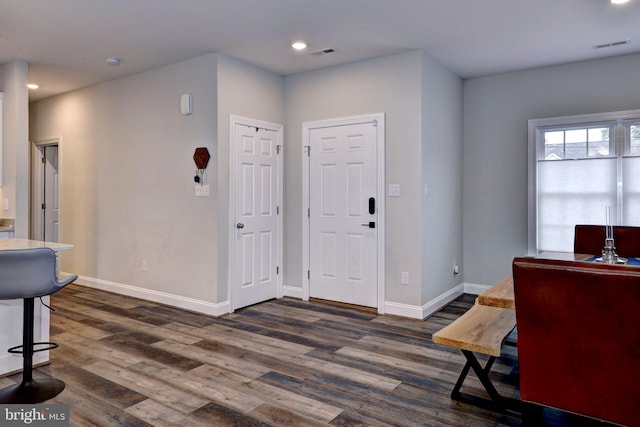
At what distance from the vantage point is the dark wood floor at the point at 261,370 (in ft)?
7.64

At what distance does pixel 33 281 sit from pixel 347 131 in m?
3.16

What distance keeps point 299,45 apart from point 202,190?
1.72m

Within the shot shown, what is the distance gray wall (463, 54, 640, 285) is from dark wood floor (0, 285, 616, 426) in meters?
1.08

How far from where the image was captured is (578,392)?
1729 mm

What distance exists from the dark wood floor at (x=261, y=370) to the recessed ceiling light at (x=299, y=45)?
8.55 ft

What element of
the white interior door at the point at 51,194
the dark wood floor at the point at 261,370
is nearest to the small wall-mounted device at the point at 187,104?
the dark wood floor at the point at 261,370

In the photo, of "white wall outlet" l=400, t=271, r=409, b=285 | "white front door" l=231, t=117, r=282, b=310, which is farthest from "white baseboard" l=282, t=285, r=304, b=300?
"white wall outlet" l=400, t=271, r=409, b=285

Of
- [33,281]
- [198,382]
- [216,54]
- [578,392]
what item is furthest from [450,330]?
[216,54]

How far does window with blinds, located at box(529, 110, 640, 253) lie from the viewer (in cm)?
430

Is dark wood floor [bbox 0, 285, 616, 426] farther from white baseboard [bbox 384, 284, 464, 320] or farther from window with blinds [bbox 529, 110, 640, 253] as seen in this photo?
window with blinds [bbox 529, 110, 640, 253]

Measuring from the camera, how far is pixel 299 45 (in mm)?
3969

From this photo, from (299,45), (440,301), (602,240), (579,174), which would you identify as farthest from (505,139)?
(299,45)

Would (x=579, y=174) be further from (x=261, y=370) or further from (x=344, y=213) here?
(x=261, y=370)

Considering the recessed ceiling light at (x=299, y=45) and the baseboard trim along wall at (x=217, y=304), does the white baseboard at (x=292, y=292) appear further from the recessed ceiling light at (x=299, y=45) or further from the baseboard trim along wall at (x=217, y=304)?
the recessed ceiling light at (x=299, y=45)
